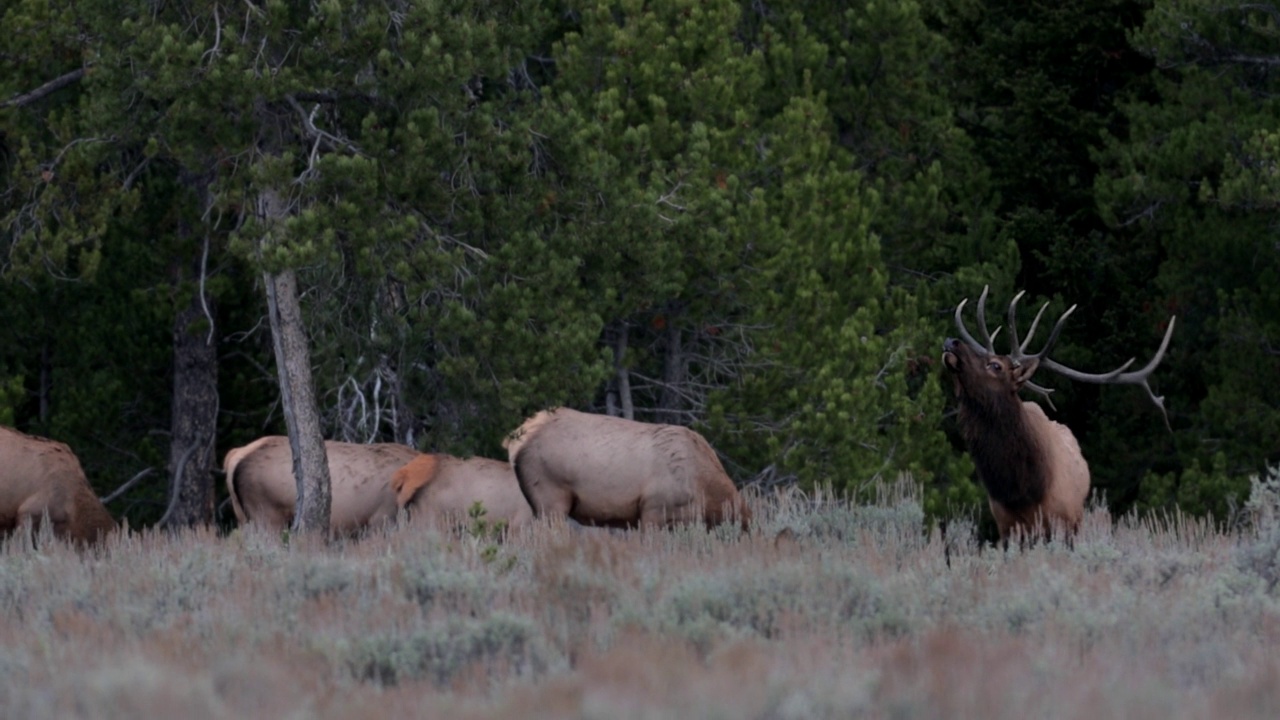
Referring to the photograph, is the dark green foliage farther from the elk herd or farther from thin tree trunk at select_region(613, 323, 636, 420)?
the elk herd

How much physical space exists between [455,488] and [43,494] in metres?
3.08

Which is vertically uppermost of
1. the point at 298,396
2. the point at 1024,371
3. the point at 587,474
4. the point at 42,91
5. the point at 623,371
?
the point at 42,91

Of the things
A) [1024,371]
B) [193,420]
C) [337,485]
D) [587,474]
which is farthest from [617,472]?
[193,420]

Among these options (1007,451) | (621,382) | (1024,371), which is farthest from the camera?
(621,382)

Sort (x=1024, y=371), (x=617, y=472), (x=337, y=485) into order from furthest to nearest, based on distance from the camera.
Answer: (x=337, y=485) < (x=617, y=472) < (x=1024, y=371)

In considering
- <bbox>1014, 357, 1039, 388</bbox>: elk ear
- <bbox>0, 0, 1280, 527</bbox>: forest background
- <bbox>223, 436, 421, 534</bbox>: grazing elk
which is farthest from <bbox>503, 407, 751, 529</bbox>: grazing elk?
<bbox>1014, 357, 1039, 388</bbox>: elk ear

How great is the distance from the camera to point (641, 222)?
48.6 ft

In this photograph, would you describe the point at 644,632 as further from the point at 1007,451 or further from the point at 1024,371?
the point at 1024,371

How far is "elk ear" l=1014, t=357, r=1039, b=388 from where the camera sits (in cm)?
A: 1237

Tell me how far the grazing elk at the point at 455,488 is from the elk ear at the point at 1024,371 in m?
4.00

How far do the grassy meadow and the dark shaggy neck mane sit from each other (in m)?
1.73

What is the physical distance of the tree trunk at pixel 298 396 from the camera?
13.0 meters

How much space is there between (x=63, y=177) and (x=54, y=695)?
985cm

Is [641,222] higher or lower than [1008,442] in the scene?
higher
